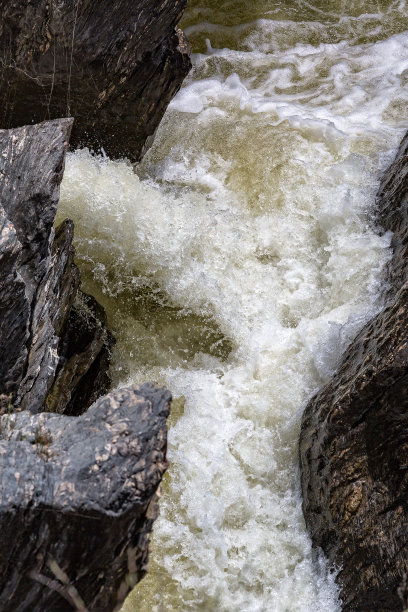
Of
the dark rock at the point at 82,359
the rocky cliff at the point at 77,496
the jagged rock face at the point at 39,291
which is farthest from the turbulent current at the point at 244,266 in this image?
the rocky cliff at the point at 77,496

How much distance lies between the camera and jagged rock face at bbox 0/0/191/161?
4.37 meters

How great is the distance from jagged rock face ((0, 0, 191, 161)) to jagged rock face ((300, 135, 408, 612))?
263 centimetres

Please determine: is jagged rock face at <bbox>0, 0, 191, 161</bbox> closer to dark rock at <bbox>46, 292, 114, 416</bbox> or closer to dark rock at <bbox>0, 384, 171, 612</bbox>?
dark rock at <bbox>46, 292, 114, 416</bbox>

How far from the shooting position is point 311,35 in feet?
22.5

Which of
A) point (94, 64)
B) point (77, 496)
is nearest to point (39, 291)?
point (77, 496)

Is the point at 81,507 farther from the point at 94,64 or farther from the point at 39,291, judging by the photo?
the point at 94,64

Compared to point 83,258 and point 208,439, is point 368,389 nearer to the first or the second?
point 208,439

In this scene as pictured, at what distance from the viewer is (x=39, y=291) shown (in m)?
→ 3.17

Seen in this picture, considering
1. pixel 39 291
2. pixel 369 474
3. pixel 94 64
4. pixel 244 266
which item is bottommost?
pixel 244 266

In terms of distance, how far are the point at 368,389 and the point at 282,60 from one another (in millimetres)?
4508

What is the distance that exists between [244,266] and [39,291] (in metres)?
1.78

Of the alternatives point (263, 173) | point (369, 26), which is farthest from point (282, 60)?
point (263, 173)

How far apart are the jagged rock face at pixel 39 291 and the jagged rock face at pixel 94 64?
118 cm

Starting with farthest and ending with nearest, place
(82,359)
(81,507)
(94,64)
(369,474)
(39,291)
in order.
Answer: (94,64)
(82,359)
(39,291)
(369,474)
(81,507)
